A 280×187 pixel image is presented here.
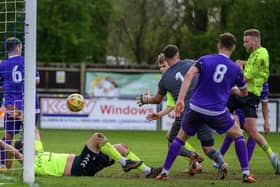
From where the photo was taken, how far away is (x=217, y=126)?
1012cm

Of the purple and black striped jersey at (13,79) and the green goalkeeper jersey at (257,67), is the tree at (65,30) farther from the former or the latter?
the green goalkeeper jersey at (257,67)

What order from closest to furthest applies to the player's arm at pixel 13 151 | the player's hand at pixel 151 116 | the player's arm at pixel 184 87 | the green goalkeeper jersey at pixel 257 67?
the player's arm at pixel 184 87 → the player's arm at pixel 13 151 → the player's hand at pixel 151 116 → the green goalkeeper jersey at pixel 257 67

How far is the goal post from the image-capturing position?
381 inches

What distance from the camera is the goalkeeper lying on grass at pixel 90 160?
403 inches

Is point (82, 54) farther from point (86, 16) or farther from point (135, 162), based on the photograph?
point (135, 162)

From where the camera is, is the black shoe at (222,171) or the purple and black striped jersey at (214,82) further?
the black shoe at (222,171)

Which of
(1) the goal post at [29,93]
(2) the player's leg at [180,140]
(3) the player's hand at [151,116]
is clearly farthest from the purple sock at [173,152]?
(1) the goal post at [29,93]

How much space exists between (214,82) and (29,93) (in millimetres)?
2515

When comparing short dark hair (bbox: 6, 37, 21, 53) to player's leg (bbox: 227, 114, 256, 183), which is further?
short dark hair (bbox: 6, 37, 21, 53)

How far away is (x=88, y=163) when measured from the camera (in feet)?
34.1

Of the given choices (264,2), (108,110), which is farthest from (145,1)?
(108,110)

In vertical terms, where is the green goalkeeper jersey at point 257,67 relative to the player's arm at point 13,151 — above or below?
above

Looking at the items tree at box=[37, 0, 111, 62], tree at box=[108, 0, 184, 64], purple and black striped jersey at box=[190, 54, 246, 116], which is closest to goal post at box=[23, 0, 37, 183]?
purple and black striped jersey at box=[190, 54, 246, 116]

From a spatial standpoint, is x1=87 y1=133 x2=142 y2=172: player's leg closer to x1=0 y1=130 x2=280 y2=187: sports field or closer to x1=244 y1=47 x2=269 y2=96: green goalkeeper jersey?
x1=0 y1=130 x2=280 y2=187: sports field
